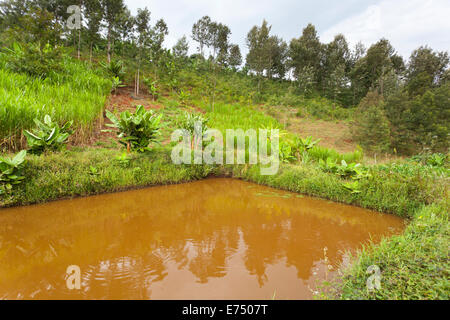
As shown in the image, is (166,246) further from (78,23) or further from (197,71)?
(197,71)

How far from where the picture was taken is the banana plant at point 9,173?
2.55m

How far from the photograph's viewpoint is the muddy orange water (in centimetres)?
150

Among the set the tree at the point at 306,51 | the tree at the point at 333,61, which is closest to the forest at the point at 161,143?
the tree at the point at 333,61

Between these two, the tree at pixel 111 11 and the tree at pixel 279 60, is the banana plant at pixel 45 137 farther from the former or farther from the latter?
the tree at pixel 279 60

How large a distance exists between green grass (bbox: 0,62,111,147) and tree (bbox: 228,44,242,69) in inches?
831

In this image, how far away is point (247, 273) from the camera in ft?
5.53

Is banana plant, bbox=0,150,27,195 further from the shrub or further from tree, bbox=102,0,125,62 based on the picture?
tree, bbox=102,0,125,62

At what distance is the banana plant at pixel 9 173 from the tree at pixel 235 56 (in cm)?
2535

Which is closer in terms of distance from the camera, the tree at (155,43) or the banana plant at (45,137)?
the banana plant at (45,137)

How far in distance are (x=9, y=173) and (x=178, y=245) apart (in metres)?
2.44

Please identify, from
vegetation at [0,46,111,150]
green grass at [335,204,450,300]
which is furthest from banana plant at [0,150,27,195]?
green grass at [335,204,450,300]

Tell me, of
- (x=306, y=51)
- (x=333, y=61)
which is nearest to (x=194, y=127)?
(x=306, y=51)

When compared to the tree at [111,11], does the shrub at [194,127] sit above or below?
below

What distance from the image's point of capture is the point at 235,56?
2536 cm
